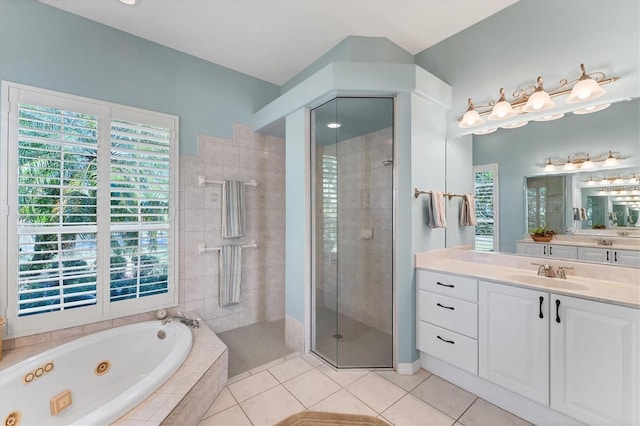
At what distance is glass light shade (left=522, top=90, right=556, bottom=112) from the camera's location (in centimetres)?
185

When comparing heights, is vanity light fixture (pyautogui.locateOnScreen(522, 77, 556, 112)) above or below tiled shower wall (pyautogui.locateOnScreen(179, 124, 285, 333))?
above

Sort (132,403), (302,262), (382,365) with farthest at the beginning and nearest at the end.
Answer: (302,262) < (382,365) < (132,403)

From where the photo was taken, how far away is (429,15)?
7.25 ft

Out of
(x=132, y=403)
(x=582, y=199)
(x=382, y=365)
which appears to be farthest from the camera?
(x=382, y=365)

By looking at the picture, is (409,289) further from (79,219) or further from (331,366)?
(79,219)

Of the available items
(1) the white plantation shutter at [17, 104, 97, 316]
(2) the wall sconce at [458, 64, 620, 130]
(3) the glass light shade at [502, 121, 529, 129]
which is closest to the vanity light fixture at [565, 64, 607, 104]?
(2) the wall sconce at [458, 64, 620, 130]

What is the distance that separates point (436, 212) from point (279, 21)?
207 centimetres

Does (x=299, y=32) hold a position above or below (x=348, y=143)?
above

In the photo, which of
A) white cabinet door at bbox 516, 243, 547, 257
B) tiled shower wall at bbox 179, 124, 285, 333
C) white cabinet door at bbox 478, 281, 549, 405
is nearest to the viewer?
white cabinet door at bbox 478, 281, 549, 405

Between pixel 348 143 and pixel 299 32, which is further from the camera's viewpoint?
pixel 348 143

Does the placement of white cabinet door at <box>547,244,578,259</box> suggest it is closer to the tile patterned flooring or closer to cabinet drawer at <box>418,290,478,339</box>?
cabinet drawer at <box>418,290,478,339</box>

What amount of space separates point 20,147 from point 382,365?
10.5ft

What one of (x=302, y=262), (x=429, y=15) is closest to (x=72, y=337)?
(x=302, y=262)

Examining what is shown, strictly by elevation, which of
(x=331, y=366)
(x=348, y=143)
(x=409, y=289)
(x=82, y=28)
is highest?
(x=82, y=28)
